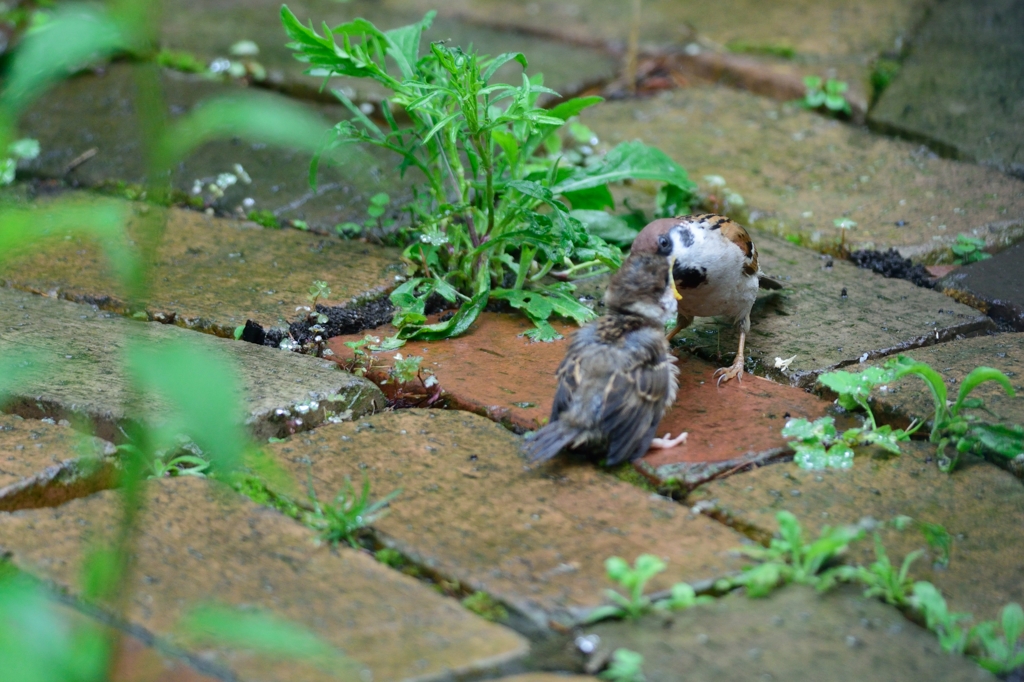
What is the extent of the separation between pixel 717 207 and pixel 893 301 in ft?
3.47

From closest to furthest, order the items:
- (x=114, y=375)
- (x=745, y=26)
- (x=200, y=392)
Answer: (x=200, y=392)
(x=114, y=375)
(x=745, y=26)

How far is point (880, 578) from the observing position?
237 cm

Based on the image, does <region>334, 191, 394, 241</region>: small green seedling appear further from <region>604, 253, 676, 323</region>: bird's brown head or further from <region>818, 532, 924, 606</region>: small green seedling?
<region>818, 532, 924, 606</region>: small green seedling

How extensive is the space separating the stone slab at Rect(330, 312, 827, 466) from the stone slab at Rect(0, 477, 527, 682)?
848 mm

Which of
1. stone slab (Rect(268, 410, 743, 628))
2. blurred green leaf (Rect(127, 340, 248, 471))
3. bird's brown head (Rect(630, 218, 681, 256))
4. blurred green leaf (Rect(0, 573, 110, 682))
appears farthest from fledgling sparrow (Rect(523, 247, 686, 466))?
blurred green leaf (Rect(127, 340, 248, 471))

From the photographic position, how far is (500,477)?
2.83m

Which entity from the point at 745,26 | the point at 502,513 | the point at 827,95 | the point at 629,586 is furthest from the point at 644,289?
the point at 745,26

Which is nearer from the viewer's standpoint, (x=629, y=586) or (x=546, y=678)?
(x=546, y=678)

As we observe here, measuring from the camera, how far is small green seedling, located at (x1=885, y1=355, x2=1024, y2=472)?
9.41ft

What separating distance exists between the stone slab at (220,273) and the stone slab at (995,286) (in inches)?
92.7

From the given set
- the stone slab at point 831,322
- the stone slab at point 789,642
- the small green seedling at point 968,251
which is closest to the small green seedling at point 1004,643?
the stone slab at point 789,642

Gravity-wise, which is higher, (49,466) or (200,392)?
(200,392)

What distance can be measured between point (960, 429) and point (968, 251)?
1.62m

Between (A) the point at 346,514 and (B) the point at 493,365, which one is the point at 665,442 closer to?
(B) the point at 493,365
